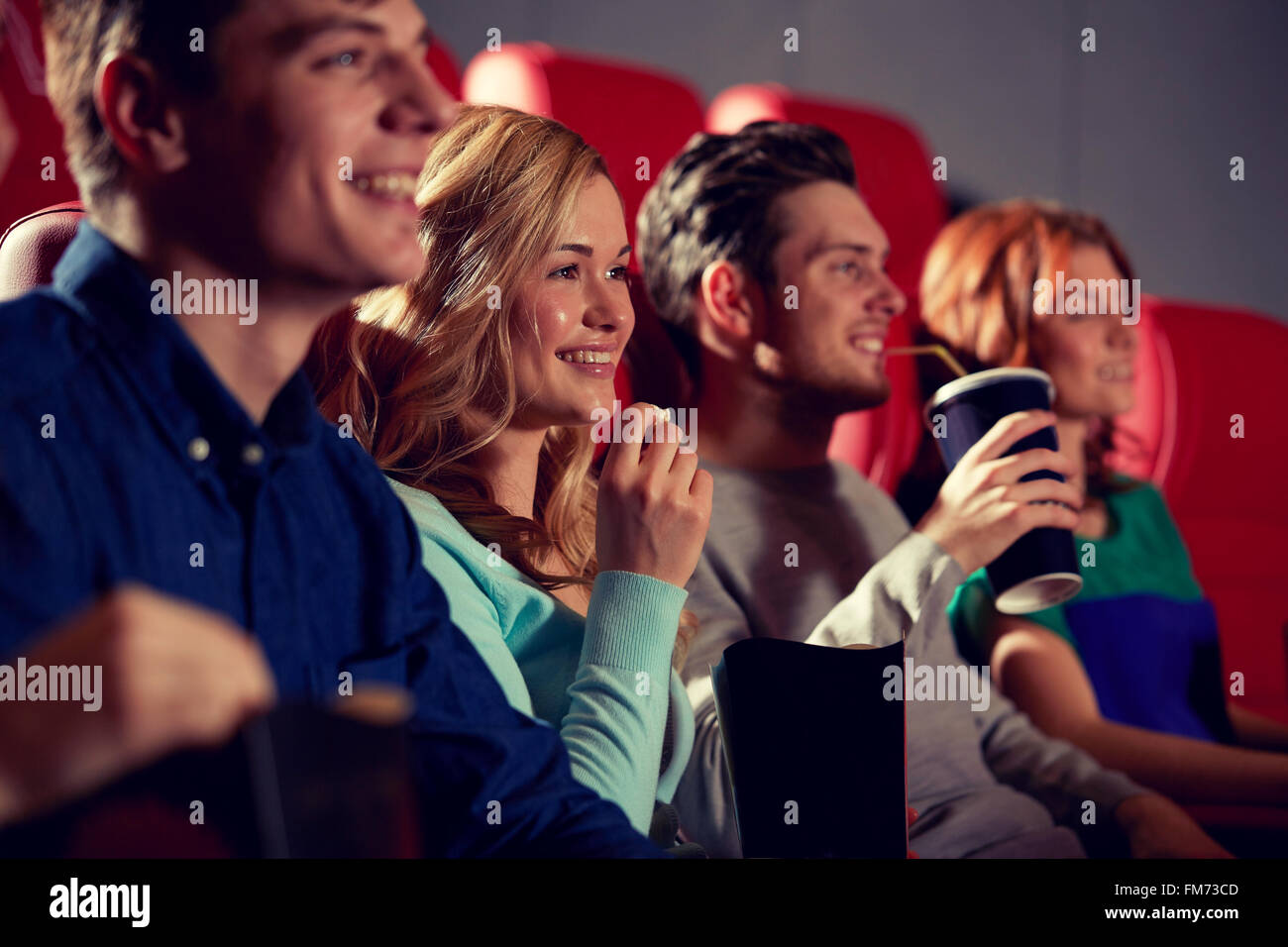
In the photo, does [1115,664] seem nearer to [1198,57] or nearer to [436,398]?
[436,398]

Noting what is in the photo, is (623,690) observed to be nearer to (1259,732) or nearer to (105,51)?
(105,51)

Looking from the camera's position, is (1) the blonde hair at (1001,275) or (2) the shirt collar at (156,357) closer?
(2) the shirt collar at (156,357)

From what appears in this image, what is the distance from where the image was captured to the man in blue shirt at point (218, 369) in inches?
14.8

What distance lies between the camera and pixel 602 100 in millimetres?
1025

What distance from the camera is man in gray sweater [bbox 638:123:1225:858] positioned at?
2.58 ft

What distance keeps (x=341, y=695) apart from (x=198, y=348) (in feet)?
0.48

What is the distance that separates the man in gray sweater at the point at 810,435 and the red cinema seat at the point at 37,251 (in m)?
0.43

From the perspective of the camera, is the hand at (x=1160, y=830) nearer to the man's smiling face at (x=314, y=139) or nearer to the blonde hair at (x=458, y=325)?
the blonde hair at (x=458, y=325)

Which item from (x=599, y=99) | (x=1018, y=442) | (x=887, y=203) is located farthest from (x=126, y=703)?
(x=887, y=203)

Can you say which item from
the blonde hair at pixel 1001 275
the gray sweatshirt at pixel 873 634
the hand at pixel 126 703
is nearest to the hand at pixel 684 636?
the gray sweatshirt at pixel 873 634

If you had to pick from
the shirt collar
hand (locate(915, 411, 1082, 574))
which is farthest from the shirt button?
hand (locate(915, 411, 1082, 574))

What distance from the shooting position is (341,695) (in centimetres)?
45
